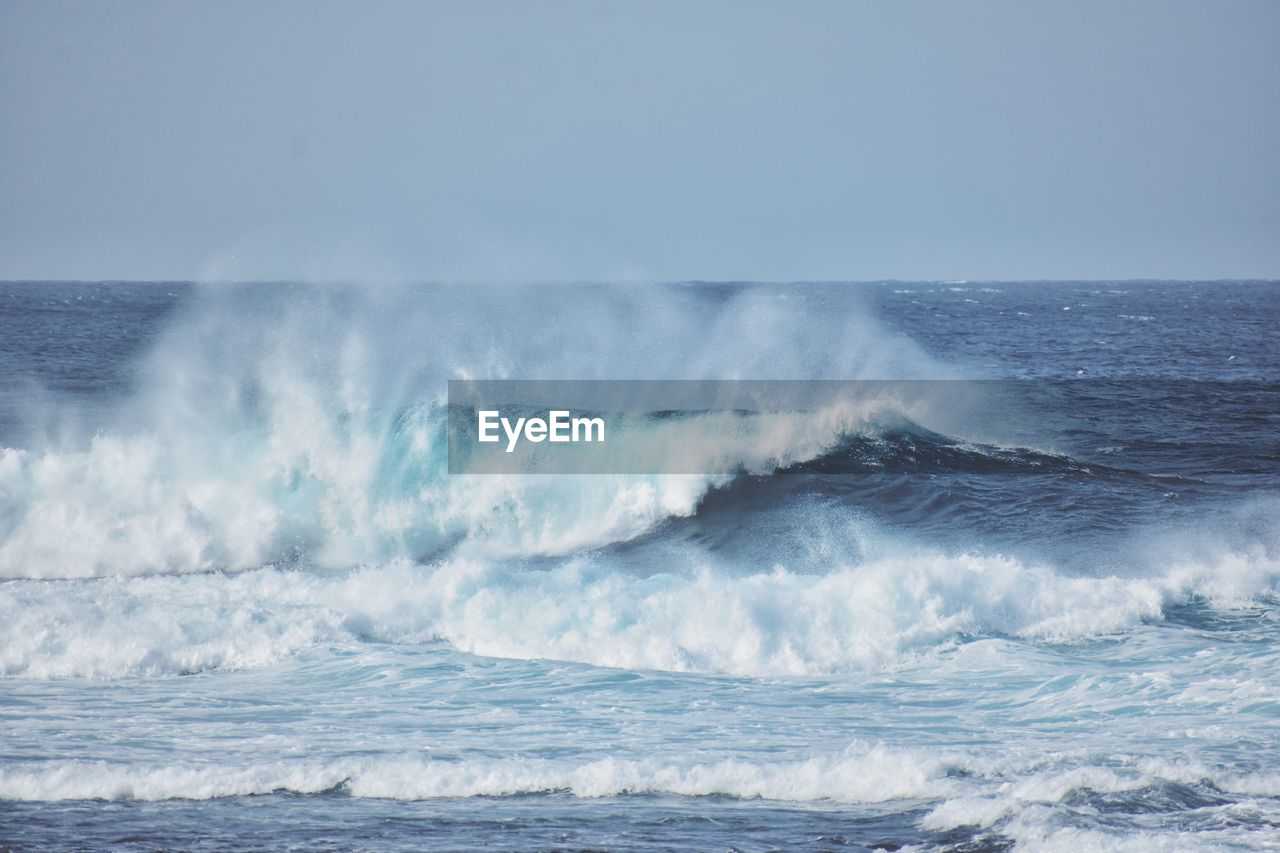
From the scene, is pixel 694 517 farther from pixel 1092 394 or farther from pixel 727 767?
pixel 1092 394

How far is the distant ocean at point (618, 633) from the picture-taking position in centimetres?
766

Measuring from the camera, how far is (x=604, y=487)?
57.7 ft

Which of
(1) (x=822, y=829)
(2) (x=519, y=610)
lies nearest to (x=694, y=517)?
(2) (x=519, y=610)

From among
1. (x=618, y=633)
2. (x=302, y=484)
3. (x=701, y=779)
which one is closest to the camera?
(x=701, y=779)

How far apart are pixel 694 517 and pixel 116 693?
8531mm

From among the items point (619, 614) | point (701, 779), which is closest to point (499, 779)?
point (701, 779)

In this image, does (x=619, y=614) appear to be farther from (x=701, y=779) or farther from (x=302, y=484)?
(x=302, y=484)

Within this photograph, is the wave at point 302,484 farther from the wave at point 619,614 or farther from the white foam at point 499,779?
the white foam at point 499,779

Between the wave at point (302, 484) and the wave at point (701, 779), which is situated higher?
the wave at point (302, 484)

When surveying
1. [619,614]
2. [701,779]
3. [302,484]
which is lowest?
[701,779]

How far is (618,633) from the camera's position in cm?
1157

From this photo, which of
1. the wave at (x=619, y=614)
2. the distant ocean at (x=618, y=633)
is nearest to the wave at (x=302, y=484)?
the distant ocean at (x=618, y=633)

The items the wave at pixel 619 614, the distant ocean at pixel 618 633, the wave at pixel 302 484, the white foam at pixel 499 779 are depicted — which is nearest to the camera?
the distant ocean at pixel 618 633

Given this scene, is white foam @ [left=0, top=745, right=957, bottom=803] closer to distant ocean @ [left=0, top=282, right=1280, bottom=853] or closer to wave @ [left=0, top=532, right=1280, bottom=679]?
distant ocean @ [left=0, top=282, right=1280, bottom=853]
